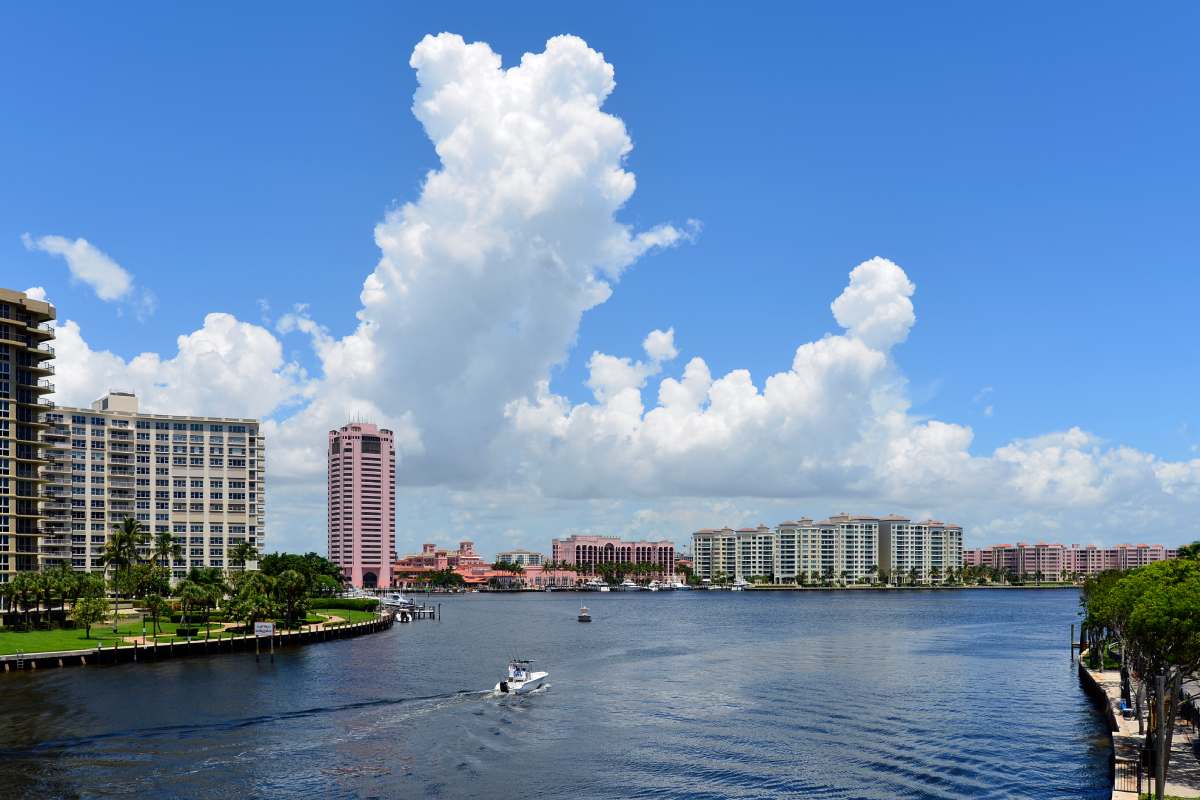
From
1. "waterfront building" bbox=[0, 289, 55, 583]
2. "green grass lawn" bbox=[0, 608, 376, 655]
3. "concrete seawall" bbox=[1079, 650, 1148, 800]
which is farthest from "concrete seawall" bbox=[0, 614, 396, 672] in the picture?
"concrete seawall" bbox=[1079, 650, 1148, 800]

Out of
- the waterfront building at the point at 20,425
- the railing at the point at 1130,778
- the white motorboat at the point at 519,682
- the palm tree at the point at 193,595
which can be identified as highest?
the waterfront building at the point at 20,425

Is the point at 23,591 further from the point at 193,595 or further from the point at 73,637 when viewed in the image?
the point at 193,595

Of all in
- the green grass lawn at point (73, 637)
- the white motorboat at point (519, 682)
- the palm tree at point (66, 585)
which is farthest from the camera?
the palm tree at point (66, 585)

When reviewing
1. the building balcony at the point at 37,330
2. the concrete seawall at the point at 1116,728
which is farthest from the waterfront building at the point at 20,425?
the concrete seawall at the point at 1116,728

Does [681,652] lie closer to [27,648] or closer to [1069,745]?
[1069,745]

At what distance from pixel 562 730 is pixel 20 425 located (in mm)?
117576

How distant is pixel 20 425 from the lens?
157m

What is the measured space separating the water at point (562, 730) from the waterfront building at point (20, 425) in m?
45.9

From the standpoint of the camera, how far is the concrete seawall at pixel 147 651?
11812cm

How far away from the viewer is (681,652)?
497 feet

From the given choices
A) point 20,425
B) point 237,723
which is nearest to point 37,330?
point 20,425

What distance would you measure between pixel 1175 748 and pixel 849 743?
81.2 ft

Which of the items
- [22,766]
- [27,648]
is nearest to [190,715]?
[22,766]

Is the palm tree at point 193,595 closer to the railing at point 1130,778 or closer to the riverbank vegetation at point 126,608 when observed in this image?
the riverbank vegetation at point 126,608
